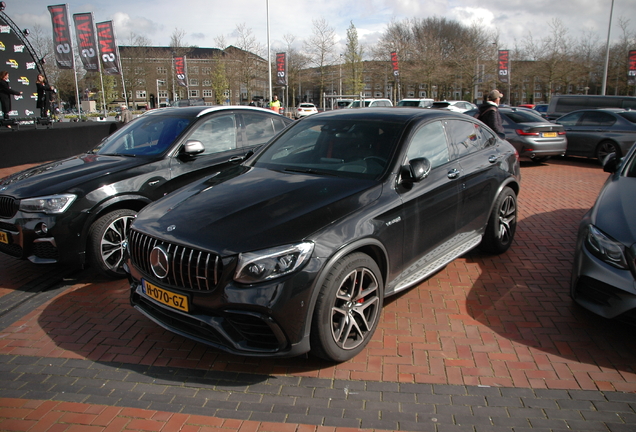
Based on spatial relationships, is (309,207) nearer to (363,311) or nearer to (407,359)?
(363,311)

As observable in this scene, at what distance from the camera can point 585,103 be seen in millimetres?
17688

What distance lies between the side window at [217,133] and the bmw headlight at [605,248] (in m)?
4.24

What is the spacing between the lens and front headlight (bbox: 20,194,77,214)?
4.41 metres

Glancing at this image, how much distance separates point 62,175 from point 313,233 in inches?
132

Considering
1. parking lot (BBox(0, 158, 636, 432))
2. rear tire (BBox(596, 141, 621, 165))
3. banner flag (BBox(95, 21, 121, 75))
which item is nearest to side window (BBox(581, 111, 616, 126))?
rear tire (BBox(596, 141, 621, 165))

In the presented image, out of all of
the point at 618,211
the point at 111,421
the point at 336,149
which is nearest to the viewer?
the point at 111,421

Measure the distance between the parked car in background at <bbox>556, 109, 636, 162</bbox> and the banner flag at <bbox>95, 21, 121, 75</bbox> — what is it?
2005 cm

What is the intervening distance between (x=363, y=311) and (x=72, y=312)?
9.09 ft

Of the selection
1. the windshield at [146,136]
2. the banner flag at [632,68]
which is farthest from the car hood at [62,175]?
the banner flag at [632,68]

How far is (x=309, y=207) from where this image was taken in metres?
3.17

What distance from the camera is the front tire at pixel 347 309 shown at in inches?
115

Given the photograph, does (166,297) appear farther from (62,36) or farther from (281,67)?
(281,67)

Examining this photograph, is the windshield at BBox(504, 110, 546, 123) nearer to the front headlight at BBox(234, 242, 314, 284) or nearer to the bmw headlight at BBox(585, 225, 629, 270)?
the bmw headlight at BBox(585, 225, 629, 270)

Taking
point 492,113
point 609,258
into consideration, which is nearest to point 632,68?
point 492,113
